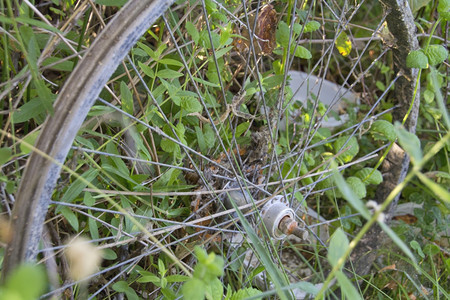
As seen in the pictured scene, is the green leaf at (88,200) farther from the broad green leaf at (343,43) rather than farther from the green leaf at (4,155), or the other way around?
the broad green leaf at (343,43)

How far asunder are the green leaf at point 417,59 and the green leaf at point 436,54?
0.02 meters

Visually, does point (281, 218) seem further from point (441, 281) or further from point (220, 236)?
point (441, 281)

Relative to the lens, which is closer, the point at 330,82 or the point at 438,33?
the point at 438,33

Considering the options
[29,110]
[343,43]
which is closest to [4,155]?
[29,110]

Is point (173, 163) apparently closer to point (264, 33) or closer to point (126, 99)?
point (126, 99)

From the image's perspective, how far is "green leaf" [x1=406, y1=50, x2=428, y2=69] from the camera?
1.11 m

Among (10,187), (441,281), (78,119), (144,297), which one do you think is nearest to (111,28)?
(78,119)

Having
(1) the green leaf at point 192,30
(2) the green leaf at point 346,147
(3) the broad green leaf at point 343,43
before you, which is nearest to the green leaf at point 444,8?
(3) the broad green leaf at point 343,43

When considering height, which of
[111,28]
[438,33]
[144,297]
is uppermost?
[111,28]

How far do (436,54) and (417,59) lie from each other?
47 millimetres

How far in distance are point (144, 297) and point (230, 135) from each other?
0.41 meters

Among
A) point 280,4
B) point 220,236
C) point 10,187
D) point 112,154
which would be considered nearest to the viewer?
point 10,187

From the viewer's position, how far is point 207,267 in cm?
59

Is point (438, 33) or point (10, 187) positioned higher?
point (10, 187)
